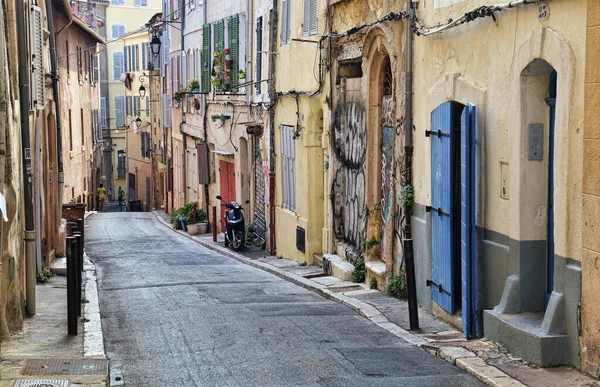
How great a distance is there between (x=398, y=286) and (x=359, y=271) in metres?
1.95

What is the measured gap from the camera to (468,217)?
934cm

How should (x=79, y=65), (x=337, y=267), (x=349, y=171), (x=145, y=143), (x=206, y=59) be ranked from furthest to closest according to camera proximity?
(x=145, y=143) → (x=79, y=65) → (x=206, y=59) → (x=349, y=171) → (x=337, y=267)

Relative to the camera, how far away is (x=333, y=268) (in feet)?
49.9

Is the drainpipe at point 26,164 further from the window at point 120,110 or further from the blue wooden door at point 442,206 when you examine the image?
the window at point 120,110

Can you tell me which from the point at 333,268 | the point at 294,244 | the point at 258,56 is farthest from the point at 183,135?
the point at 333,268

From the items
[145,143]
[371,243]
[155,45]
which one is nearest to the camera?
[371,243]

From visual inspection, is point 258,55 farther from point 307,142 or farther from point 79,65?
point 79,65

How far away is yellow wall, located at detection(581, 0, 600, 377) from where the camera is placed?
7184mm

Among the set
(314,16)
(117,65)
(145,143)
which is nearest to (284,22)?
(314,16)

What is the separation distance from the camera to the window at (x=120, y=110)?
6059 centimetres

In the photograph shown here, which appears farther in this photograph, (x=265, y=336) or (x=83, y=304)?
(x=83, y=304)

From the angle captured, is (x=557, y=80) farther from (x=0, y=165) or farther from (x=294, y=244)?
(x=294, y=244)

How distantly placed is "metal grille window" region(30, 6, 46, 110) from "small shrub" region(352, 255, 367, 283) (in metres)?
5.16

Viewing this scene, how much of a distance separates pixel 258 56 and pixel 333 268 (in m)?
8.26
